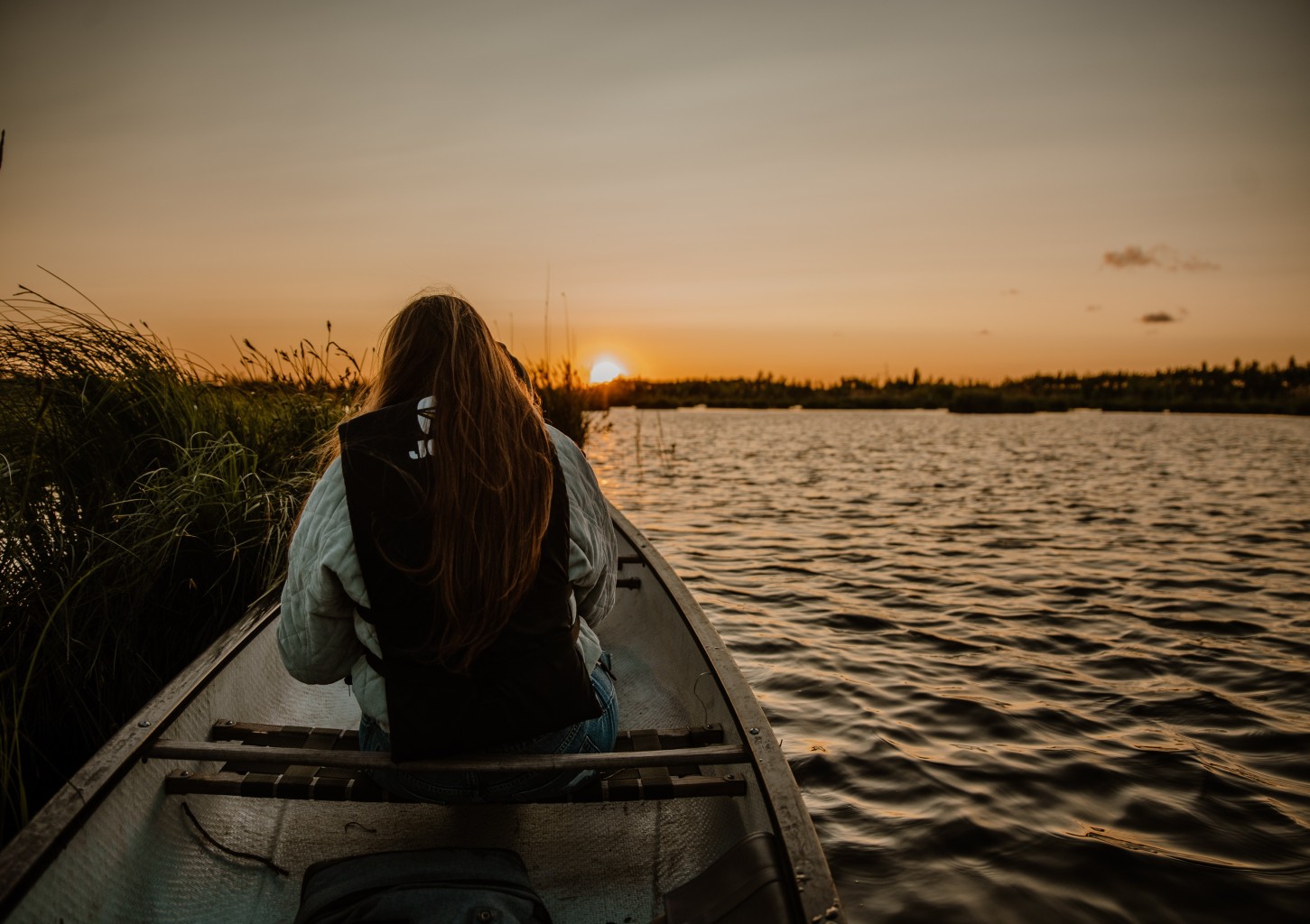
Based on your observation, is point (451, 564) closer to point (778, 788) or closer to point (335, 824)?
point (778, 788)

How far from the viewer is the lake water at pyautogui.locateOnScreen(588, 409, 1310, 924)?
3.01 meters

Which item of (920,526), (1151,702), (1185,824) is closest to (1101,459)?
(920,526)

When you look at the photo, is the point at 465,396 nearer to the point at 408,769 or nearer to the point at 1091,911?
the point at 408,769

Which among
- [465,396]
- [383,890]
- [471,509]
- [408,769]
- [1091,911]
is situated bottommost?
[1091,911]

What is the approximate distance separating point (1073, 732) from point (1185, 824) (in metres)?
0.87

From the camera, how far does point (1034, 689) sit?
4.78 m

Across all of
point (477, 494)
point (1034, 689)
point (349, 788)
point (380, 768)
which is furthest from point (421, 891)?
point (1034, 689)

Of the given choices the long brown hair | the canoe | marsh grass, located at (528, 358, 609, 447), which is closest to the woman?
the long brown hair

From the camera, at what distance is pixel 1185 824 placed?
130 inches

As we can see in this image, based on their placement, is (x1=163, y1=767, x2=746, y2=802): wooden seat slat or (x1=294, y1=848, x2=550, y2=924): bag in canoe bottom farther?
(x1=163, y1=767, x2=746, y2=802): wooden seat slat

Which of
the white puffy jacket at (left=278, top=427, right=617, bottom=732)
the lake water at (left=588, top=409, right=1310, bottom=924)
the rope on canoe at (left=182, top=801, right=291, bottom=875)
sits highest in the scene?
the white puffy jacket at (left=278, top=427, right=617, bottom=732)

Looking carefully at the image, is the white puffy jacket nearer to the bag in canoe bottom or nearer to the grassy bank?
the bag in canoe bottom

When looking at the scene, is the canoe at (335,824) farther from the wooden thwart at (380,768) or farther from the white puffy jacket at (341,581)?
the white puffy jacket at (341,581)

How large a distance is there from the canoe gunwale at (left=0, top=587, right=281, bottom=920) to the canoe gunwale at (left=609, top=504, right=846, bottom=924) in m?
1.72
